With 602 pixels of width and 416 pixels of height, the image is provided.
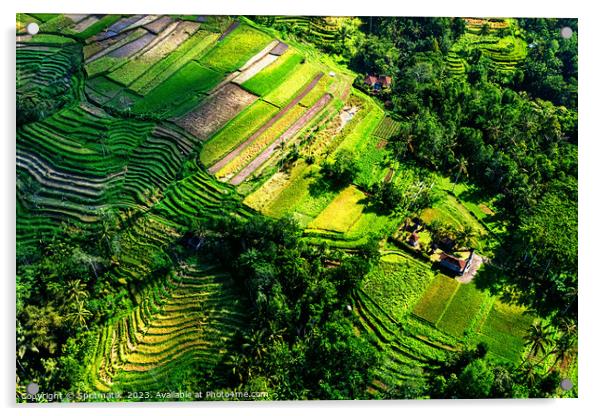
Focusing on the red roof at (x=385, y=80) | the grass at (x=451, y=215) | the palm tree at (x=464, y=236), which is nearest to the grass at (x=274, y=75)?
the red roof at (x=385, y=80)

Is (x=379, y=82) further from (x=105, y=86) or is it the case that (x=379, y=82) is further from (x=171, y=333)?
(x=171, y=333)

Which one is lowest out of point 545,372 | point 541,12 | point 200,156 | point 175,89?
point 545,372

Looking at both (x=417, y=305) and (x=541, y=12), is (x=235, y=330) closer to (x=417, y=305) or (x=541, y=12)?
(x=417, y=305)

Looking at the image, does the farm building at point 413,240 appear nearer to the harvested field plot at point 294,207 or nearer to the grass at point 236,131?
the harvested field plot at point 294,207

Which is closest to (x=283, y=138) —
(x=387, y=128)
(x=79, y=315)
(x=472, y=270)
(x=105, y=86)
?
(x=387, y=128)
